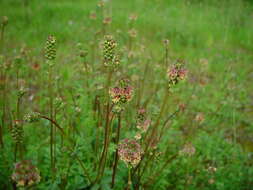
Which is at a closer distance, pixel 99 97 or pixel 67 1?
pixel 99 97

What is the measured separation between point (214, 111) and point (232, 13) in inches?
107

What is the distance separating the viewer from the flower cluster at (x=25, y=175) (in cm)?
147

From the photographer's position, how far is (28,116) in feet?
5.63

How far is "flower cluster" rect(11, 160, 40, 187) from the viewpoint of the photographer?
147 cm

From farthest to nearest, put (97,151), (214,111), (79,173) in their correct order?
(214,111) < (97,151) < (79,173)

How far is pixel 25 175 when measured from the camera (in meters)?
1.49

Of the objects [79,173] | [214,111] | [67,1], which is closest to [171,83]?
[79,173]

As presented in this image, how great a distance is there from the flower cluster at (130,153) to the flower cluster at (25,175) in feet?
1.88

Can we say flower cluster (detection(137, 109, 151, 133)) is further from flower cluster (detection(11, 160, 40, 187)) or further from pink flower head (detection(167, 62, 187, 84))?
flower cluster (detection(11, 160, 40, 187))

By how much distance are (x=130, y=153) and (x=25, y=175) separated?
0.69m

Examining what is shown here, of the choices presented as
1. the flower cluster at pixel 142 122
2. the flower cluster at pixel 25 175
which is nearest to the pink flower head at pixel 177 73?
the flower cluster at pixel 142 122

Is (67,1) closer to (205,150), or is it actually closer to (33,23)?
(33,23)

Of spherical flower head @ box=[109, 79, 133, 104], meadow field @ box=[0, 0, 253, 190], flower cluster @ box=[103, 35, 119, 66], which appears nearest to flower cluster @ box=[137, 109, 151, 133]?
meadow field @ box=[0, 0, 253, 190]

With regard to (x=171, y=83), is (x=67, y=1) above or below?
above
